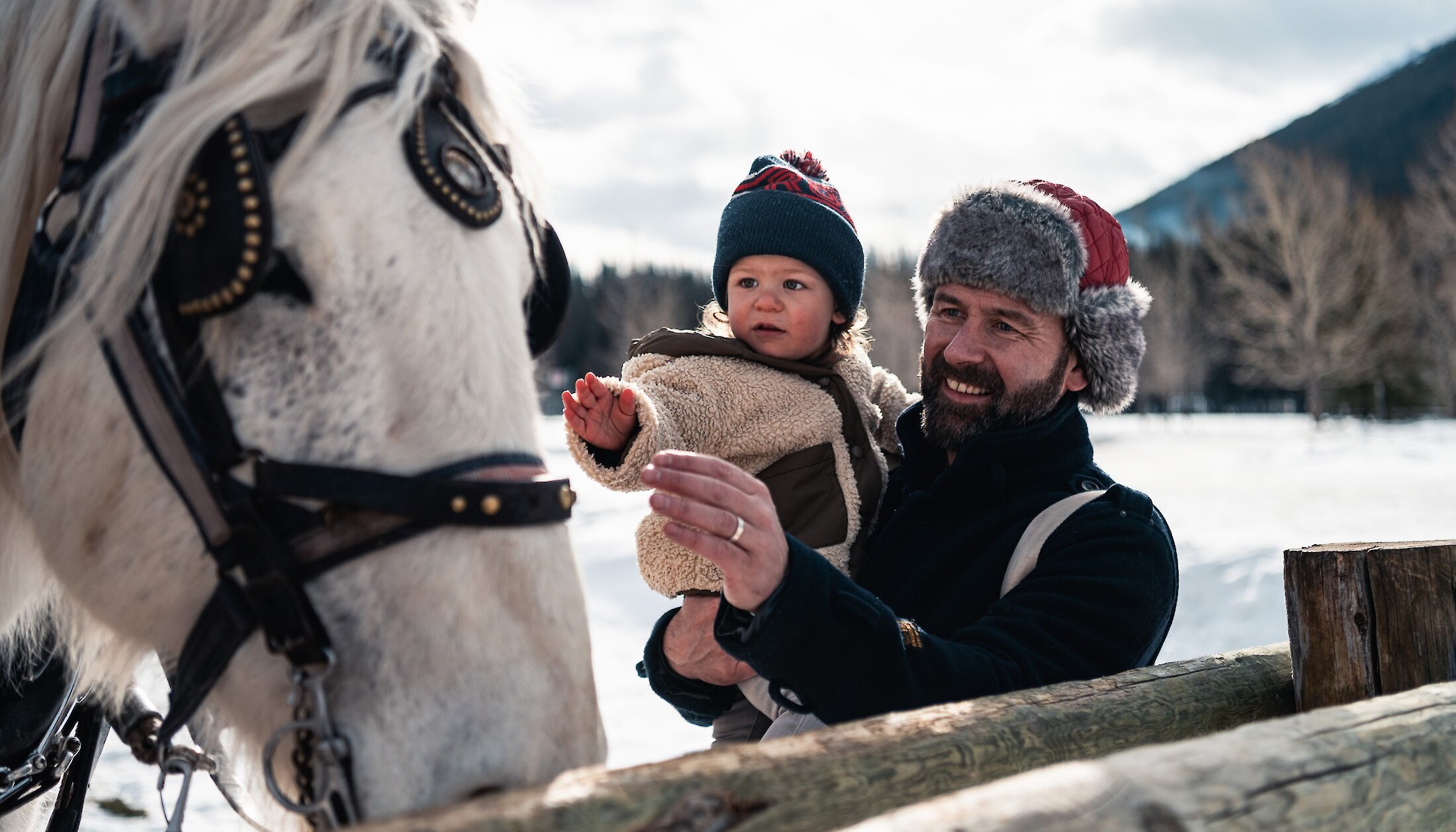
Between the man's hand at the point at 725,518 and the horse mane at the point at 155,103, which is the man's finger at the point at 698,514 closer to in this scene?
the man's hand at the point at 725,518

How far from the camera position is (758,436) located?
2.36 m

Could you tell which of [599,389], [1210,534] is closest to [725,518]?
[599,389]

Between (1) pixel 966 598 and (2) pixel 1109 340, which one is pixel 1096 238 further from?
(1) pixel 966 598

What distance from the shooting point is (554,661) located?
42.6 inches

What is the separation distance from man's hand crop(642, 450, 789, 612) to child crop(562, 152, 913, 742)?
0.67m

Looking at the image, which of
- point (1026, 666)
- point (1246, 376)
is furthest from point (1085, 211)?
point (1246, 376)

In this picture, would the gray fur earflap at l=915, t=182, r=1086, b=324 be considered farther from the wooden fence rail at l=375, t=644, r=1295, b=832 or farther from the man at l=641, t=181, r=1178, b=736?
the wooden fence rail at l=375, t=644, r=1295, b=832

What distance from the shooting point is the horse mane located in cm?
115

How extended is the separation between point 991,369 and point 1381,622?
917 millimetres

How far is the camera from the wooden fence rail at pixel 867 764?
86 cm

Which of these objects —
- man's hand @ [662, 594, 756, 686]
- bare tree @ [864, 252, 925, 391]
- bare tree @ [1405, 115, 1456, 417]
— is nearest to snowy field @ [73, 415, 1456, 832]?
man's hand @ [662, 594, 756, 686]

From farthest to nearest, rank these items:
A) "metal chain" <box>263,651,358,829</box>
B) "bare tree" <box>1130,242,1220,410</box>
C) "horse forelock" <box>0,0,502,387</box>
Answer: "bare tree" <box>1130,242,1220,410</box>
"horse forelock" <box>0,0,502,387</box>
"metal chain" <box>263,651,358,829</box>

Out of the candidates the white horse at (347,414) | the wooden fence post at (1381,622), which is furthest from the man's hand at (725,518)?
the wooden fence post at (1381,622)

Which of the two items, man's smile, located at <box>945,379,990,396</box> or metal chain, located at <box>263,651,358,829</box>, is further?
man's smile, located at <box>945,379,990,396</box>
